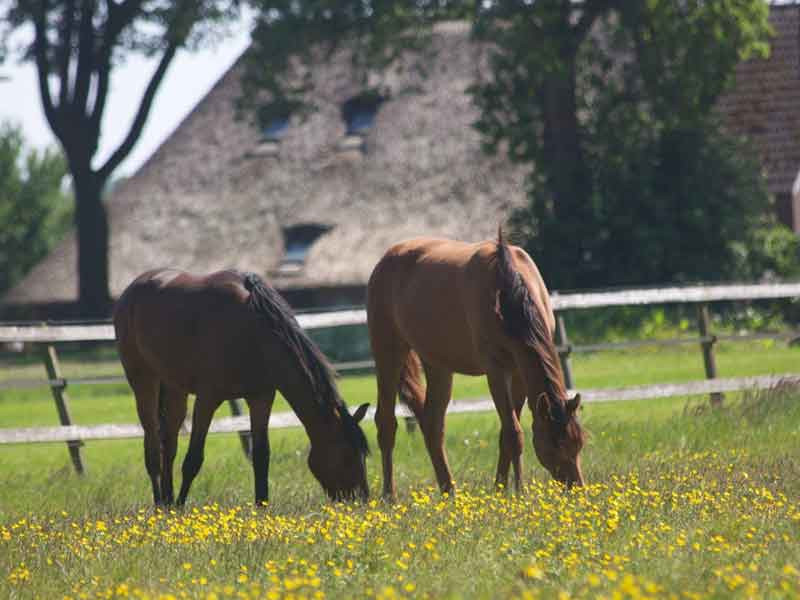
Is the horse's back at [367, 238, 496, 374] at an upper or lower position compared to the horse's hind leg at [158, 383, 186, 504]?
upper

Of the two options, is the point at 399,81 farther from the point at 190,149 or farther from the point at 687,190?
the point at 687,190

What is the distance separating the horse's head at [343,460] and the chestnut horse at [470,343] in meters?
0.82

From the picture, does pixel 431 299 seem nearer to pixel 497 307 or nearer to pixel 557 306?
pixel 497 307

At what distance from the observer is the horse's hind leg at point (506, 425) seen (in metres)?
9.45

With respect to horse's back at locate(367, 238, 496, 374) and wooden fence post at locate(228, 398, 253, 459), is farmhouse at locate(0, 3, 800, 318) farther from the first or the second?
horse's back at locate(367, 238, 496, 374)

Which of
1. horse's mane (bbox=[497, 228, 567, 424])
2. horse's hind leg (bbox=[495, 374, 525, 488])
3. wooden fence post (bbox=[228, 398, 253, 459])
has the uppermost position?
horse's mane (bbox=[497, 228, 567, 424])

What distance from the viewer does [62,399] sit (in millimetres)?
12812

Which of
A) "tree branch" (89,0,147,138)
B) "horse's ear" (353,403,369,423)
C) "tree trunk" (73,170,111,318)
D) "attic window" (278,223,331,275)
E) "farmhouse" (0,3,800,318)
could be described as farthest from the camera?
"attic window" (278,223,331,275)

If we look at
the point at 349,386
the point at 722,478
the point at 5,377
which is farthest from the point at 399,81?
the point at 722,478

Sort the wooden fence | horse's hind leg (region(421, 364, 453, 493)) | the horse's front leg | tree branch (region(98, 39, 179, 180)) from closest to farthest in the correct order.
Result: the horse's front leg → horse's hind leg (region(421, 364, 453, 493)) → the wooden fence → tree branch (region(98, 39, 179, 180))

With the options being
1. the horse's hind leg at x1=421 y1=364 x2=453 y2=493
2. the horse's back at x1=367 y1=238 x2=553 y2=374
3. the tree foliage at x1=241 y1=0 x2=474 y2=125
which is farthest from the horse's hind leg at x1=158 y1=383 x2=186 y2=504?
the tree foliage at x1=241 y1=0 x2=474 y2=125

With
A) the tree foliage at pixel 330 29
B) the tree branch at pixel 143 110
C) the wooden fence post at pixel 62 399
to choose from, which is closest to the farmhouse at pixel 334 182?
the tree branch at pixel 143 110

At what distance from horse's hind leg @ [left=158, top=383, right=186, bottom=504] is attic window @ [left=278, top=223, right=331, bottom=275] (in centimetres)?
2710

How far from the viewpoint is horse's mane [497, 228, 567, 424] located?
8.96 m
